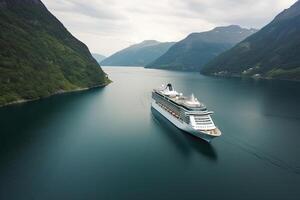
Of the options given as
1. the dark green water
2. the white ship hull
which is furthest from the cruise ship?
the dark green water

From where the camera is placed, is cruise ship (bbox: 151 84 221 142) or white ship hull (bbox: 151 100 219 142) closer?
white ship hull (bbox: 151 100 219 142)

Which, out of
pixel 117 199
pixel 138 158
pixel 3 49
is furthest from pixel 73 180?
pixel 3 49

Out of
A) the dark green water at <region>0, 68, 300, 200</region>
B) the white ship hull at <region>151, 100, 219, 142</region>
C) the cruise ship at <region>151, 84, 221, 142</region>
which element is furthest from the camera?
the cruise ship at <region>151, 84, 221, 142</region>

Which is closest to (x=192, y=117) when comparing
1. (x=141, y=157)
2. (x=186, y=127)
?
Answer: (x=186, y=127)

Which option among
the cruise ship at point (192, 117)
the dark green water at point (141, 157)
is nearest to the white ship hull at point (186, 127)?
the cruise ship at point (192, 117)

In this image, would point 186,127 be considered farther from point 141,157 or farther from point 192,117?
point 141,157

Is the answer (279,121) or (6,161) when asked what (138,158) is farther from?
(279,121)

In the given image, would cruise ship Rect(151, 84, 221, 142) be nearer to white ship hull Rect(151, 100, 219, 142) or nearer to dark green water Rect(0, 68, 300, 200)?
white ship hull Rect(151, 100, 219, 142)

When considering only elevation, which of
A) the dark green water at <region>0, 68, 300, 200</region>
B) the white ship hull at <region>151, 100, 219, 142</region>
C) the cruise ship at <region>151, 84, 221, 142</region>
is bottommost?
the dark green water at <region>0, 68, 300, 200</region>
